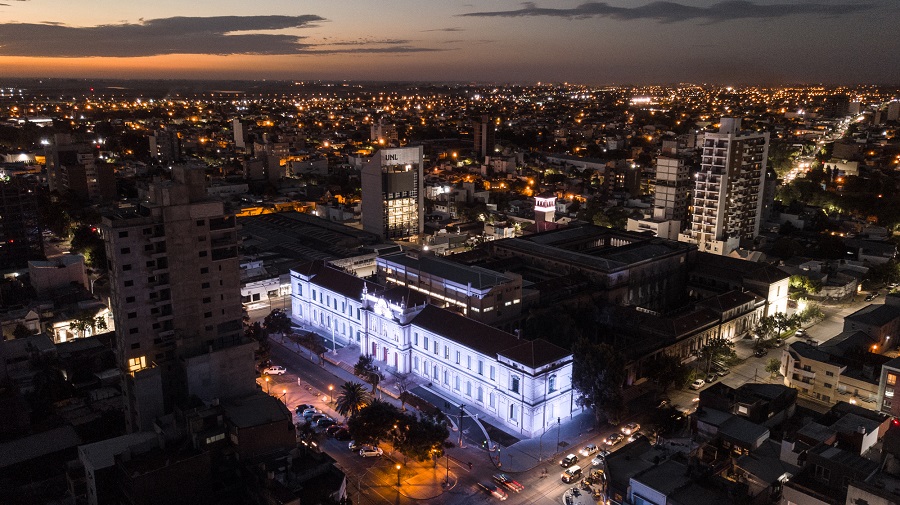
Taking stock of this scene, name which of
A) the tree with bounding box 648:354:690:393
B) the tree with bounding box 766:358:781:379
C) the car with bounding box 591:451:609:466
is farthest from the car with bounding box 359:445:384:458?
the tree with bounding box 766:358:781:379

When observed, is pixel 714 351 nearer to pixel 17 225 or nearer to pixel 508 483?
pixel 508 483

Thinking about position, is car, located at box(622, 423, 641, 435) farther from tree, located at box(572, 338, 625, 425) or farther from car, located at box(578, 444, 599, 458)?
car, located at box(578, 444, 599, 458)

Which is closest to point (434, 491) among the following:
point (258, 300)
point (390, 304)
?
point (390, 304)

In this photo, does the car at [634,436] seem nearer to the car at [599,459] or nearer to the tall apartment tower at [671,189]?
the car at [599,459]

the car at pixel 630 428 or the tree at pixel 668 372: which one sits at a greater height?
the tree at pixel 668 372

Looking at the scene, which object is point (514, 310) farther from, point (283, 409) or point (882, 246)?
point (882, 246)

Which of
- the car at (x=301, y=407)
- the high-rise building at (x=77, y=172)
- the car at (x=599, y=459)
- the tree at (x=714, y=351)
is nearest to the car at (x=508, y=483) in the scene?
the car at (x=599, y=459)
